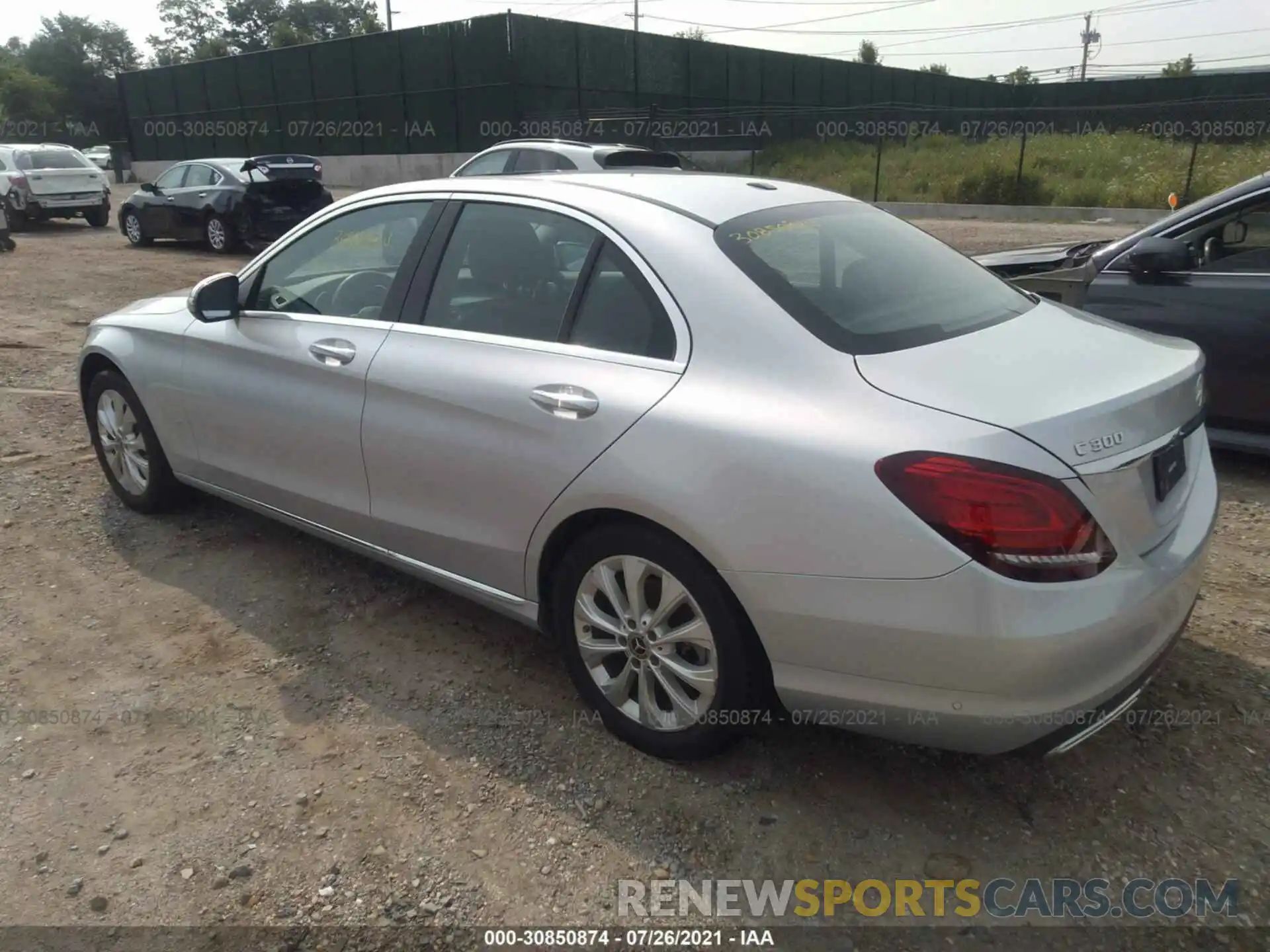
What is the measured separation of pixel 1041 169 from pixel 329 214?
21.8 meters

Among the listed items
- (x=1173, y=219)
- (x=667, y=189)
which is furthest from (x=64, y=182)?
(x=1173, y=219)

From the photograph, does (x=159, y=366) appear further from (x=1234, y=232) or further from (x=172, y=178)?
(x=172, y=178)

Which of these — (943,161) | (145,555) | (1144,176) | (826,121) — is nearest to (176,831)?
(145,555)

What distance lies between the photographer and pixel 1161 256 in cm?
487

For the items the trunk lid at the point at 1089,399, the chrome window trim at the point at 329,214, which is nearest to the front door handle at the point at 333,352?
the chrome window trim at the point at 329,214

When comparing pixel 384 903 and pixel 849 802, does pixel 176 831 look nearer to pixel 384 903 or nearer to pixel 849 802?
pixel 384 903

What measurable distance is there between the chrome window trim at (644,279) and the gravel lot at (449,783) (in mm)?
1201

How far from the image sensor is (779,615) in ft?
7.98

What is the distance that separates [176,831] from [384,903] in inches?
27.9

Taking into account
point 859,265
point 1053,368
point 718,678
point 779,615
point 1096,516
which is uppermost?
point 859,265

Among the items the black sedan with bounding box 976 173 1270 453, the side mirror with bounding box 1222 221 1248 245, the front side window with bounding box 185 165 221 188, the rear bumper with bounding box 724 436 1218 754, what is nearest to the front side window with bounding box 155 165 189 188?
the front side window with bounding box 185 165 221 188

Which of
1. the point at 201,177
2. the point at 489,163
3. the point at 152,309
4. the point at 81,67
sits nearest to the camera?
the point at 152,309

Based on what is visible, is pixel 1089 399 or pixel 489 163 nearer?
pixel 1089 399

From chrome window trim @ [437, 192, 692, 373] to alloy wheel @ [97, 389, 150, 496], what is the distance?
7.22 ft
